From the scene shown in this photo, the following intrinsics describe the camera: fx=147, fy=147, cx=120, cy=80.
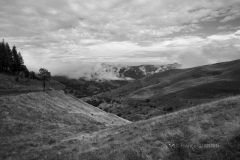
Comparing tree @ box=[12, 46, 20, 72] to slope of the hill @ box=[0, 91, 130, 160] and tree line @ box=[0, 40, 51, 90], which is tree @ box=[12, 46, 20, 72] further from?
slope of the hill @ box=[0, 91, 130, 160]

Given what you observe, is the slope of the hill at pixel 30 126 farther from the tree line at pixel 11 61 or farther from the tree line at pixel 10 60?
the tree line at pixel 10 60

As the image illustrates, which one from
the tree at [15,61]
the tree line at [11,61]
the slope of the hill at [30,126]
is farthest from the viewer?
the tree at [15,61]

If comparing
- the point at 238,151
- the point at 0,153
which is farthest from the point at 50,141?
the point at 238,151

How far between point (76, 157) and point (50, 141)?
830 centimetres

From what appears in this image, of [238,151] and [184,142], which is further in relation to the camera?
[184,142]

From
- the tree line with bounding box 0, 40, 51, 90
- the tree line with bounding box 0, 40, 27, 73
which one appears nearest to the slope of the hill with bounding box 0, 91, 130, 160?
the tree line with bounding box 0, 40, 51, 90

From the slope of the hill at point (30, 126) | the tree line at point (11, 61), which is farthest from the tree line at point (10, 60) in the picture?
the slope of the hill at point (30, 126)

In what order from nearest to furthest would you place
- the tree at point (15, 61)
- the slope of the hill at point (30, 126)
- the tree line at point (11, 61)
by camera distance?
the slope of the hill at point (30, 126) < the tree line at point (11, 61) < the tree at point (15, 61)

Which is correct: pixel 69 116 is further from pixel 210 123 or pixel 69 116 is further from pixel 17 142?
pixel 210 123

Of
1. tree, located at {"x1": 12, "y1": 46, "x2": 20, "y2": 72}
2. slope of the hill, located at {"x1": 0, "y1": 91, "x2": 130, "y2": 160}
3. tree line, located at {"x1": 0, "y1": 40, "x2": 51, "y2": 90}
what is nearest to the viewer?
slope of the hill, located at {"x1": 0, "y1": 91, "x2": 130, "y2": 160}

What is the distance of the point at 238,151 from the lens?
6.13 meters

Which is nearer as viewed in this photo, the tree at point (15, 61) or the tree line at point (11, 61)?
the tree line at point (11, 61)

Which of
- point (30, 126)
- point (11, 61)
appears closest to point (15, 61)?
point (11, 61)

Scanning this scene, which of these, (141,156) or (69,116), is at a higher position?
(141,156)
